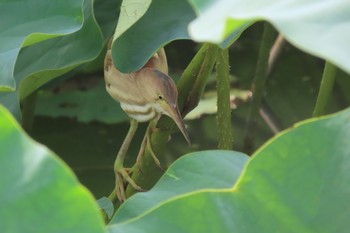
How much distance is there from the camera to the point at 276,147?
2.10ft

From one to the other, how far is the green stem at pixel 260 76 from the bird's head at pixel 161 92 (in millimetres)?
388

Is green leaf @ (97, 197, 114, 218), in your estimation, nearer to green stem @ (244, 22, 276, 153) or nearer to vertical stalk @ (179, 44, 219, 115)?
vertical stalk @ (179, 44, 219, 115)

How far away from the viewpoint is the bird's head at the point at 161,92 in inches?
41.4

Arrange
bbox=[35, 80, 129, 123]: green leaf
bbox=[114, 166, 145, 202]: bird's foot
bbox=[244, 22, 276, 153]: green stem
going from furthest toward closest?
bbox=[35, 80, 129, 123]: green leaf → bbox=[244, 22, 276, 153]: green stem → bbox=[114, 166, 145, 202]: bird's foot

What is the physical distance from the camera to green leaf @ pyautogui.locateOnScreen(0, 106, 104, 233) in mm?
539

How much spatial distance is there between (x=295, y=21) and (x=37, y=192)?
0.22 m

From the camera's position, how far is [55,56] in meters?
1.15

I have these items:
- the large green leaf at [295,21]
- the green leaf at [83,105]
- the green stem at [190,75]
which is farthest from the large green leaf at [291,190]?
the green leaf at [83,105]

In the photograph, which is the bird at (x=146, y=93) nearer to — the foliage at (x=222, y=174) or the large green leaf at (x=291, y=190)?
the foliage at (x=222, y=174)

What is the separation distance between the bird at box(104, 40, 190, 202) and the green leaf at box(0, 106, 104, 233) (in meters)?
0.50

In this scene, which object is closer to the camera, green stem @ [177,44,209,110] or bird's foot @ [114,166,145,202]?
green stem @ [177,44,209,110]

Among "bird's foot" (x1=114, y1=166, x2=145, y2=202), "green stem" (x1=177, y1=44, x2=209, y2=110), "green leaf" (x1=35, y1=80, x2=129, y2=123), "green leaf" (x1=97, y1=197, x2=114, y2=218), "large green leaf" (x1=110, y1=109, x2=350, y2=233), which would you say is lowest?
"green leaf" (x1=35, y1=80, x2=129, y2=123)

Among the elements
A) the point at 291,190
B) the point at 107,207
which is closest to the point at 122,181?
the point at 107,207

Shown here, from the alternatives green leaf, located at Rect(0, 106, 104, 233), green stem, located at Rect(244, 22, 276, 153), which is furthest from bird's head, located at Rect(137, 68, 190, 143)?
green leaf, located at Rect(0, 106, 104, 233)
